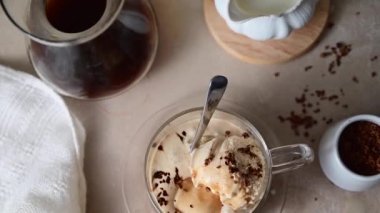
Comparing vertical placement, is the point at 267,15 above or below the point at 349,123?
above

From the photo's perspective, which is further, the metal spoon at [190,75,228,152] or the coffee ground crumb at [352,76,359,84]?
the coffee ground crumb at [352,76,359,84]

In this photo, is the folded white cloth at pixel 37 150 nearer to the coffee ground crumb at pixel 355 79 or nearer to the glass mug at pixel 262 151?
the glass mug at pixel 262 151

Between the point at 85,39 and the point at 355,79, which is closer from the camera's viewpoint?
the point at 85,39

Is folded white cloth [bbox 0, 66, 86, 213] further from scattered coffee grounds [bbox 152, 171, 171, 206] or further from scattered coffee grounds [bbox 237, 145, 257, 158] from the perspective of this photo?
scattered coffee grounds [bbox 237, 145, 257, 158]

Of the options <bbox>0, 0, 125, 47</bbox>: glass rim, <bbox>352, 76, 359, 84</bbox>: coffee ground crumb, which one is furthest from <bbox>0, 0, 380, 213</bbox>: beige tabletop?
<bbox>0, 0, 125, 47</bbox>: glass rim

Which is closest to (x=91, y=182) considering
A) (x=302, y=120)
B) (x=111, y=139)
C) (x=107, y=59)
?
(x=111, y=139)

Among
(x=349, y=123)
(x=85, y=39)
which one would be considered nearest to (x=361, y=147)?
(x=349, y=123)

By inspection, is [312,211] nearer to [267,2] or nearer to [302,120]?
[302,120]

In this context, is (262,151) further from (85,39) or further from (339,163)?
(85,39)
